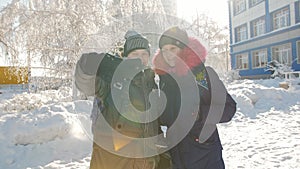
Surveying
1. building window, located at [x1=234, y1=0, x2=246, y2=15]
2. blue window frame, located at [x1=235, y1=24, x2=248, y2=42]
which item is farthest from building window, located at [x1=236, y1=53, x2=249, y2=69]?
building window, located at [x1=234, y1=0, x2=246, y2=15]

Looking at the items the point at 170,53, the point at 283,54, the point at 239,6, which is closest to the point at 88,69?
the point at 170,53

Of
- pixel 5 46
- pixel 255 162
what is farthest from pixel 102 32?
pixel 255 162

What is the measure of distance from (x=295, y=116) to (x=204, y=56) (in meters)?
6.88

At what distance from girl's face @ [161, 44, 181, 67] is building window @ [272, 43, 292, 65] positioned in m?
22.5

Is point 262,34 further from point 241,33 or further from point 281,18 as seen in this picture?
point 241,33

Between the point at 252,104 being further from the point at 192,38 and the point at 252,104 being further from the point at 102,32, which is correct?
the point at 192,38

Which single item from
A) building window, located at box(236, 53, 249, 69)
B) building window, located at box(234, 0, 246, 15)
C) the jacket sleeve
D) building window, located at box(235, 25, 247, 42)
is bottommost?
the jacket sleeve

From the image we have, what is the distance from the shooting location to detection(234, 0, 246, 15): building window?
27.9m

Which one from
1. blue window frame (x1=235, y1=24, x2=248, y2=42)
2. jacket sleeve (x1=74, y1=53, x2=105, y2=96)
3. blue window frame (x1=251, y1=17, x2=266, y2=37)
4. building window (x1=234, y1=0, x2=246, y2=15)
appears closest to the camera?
jacket sleeve (x1=74, y1=53, x2=105, y2=96)

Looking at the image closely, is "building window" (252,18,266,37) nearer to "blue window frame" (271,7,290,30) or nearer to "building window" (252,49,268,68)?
"blue window frame" (271,7,290,30)

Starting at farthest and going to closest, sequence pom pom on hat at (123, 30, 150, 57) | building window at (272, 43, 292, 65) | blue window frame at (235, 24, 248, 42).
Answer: blue window frame at (235, 24, 248, 42) < building window at (272, 43, 292, 65) < pom pom on hat at (123, 30, 150, 57)

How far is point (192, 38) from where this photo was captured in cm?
197

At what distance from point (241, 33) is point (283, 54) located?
21.7ft

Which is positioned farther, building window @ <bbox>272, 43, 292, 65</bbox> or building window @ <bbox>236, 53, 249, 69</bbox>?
building window @ <bbox>236, 53, 249, 69</bbox>
